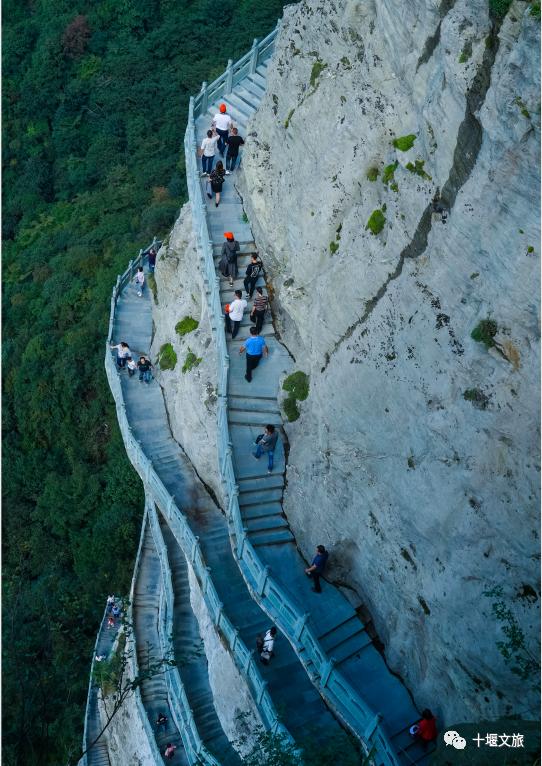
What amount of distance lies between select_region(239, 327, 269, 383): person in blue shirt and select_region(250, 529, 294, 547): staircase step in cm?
405

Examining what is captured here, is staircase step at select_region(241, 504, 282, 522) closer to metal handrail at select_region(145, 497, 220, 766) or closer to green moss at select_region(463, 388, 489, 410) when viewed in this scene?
metal handrail at select_region(145, 497, 220, 766)

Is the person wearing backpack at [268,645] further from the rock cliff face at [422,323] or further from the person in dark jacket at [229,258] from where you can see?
the person in dark jacket at [229,258]

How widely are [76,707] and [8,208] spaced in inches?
1130

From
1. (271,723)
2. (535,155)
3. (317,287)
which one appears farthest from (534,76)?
(271,723)

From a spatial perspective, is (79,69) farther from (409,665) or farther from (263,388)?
(409,665)

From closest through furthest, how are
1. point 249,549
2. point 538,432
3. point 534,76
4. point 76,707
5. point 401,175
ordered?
1. point 534,76
2. point 538,432
3. point 401,175
4. point 249,549
5. point 76,707

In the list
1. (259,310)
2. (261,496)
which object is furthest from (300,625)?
(259,310)

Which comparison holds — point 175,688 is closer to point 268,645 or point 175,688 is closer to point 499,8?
point 268,645

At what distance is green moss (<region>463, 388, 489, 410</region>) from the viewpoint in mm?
12805

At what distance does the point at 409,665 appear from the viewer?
1525 cm

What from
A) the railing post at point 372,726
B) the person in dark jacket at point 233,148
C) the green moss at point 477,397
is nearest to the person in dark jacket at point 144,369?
the person in dark jacket at point 233,148

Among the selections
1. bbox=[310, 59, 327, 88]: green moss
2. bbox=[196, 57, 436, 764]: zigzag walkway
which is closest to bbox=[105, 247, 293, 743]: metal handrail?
bbox=[196, 57, 436, 764]: zigzag walkway

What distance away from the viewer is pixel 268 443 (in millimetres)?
17750

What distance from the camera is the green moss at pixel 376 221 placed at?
15563 mm
